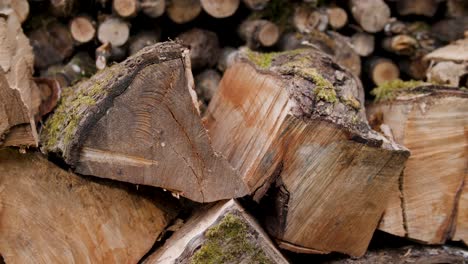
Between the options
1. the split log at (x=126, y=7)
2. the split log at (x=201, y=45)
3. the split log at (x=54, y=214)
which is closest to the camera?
the split log at (x=54, y=214)

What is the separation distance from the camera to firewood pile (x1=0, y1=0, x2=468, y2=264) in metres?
1.93

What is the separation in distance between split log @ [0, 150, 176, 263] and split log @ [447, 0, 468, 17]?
219 cm

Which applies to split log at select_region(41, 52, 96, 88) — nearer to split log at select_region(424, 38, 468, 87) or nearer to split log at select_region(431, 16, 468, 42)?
split log at select_region(424, 38, 468, 87)

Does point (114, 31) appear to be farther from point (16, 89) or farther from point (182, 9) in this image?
point (16, 89)

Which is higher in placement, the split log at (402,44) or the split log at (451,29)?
Answer: the split log at (451,29)

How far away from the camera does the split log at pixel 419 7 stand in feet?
10.2

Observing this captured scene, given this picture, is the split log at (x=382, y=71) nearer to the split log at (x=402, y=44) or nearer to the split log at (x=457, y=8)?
the split log at (x=402, y=44)

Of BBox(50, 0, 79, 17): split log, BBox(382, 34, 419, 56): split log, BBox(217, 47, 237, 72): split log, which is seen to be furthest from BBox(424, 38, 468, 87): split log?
BBox(50, 0, 79, 17): split log

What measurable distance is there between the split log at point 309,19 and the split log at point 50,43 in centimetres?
127

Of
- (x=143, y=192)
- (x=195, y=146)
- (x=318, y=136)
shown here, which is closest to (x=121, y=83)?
(x=195, y=146)

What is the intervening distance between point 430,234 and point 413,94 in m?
0.64

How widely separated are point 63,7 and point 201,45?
2.45ft

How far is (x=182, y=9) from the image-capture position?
2.88 m

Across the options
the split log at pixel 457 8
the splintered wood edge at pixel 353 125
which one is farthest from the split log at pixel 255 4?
the split log at pixel 457 8
